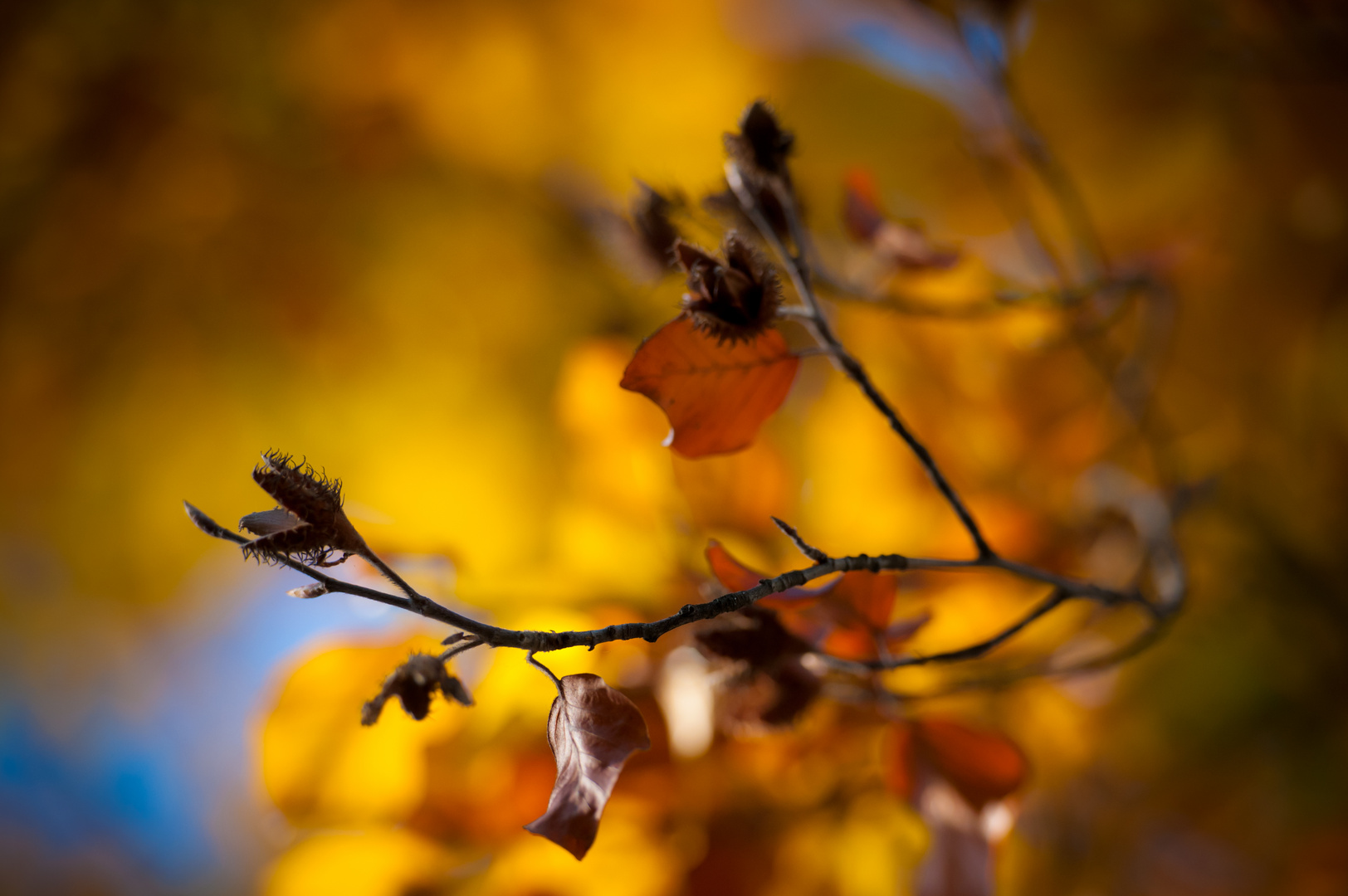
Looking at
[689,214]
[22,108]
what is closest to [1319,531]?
[689,214]

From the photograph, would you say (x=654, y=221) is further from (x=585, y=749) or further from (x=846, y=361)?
(x=585, y=749)

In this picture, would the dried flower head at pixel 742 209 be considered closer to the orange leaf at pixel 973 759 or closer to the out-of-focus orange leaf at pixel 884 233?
the out-of-focus orange leaf at pixel 884 233

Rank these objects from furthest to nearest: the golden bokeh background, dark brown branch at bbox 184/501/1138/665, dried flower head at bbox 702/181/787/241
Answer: the golden bokeh background
dried flower head at bbox 702/181/787/241
dark brown branch at bbox 184/501/1138/665

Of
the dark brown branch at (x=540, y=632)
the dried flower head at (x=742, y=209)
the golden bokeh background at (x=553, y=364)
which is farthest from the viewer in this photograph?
the golden bokeh background at (x=553, y=364)

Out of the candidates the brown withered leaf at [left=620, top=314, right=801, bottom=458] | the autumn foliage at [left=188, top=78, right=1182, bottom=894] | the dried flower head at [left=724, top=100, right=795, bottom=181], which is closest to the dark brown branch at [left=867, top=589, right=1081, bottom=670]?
the autumn foliage at [left=188, top=78, right=1182, bottom=894]

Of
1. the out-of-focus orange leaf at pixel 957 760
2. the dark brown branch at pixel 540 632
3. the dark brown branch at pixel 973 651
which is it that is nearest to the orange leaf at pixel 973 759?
the out-of-focus orange leaf at pixel 957 760

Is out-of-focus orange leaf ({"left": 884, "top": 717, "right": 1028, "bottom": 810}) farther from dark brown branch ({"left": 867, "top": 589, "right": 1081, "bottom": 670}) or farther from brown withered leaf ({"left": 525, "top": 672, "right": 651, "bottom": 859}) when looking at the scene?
brown withered leaf ({"left": 525, "top": 672, "right": 651, "bottom": 859})

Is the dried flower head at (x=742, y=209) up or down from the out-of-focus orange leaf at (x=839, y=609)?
up
